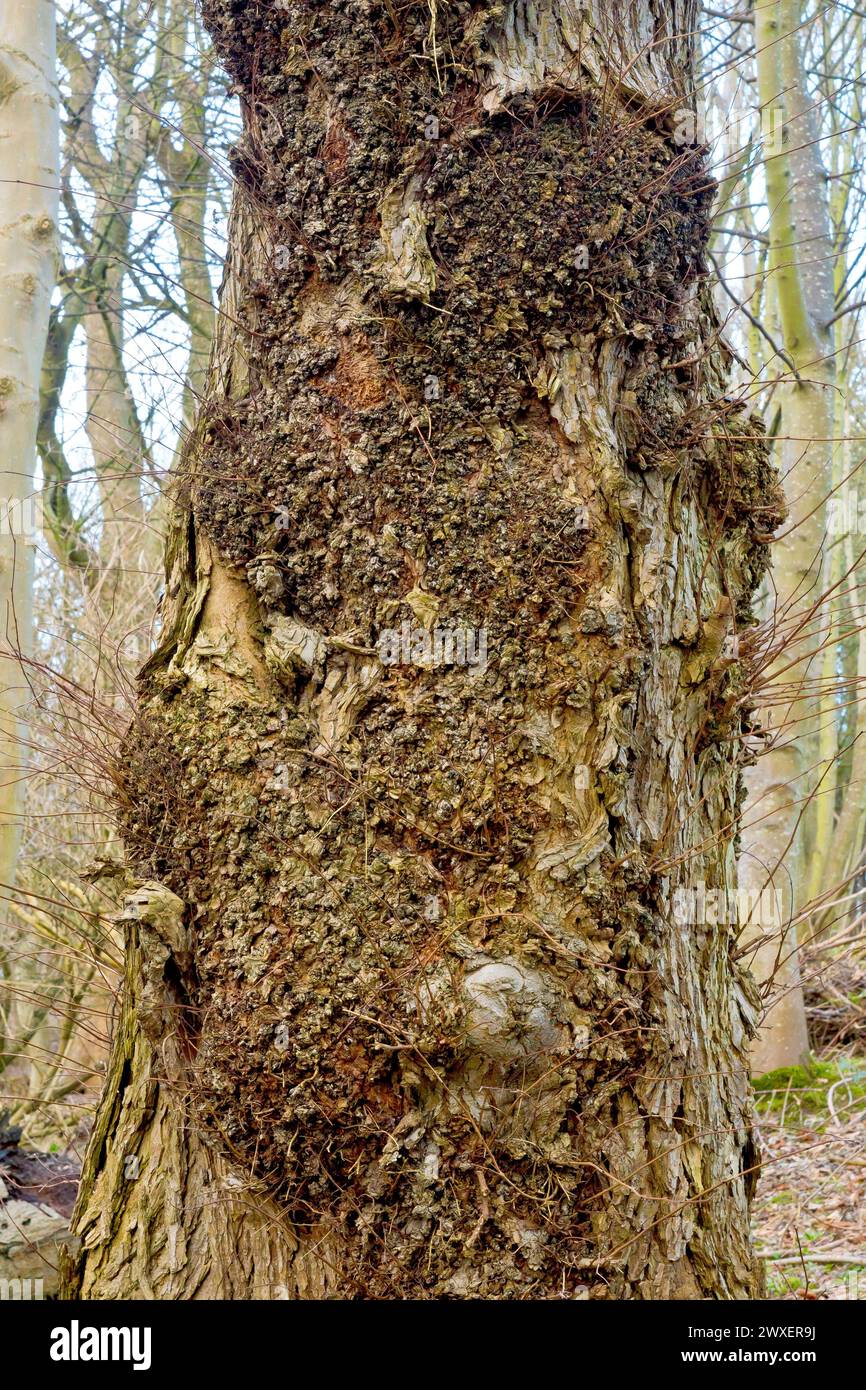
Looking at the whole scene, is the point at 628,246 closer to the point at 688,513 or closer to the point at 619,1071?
the point at 688,513

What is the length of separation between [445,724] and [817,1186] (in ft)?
14.7

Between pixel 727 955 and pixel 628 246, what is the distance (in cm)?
169

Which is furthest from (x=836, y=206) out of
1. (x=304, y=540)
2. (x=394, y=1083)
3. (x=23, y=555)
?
(x=394, y=1083)

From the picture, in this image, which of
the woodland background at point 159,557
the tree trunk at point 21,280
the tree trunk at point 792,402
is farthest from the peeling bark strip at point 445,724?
the tree trunk at point 792,402

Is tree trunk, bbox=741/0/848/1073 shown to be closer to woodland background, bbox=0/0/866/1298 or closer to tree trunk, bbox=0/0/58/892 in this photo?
woodland background, bbox=0/0/866/1298

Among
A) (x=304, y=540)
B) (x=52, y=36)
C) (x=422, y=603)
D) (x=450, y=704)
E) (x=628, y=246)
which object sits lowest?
(x=450, y=704)

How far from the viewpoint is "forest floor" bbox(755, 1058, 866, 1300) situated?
4.13m

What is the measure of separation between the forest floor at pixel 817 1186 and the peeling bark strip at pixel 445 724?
2.00 m

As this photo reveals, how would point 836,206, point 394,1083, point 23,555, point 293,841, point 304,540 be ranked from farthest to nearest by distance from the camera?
point 836,206
point 23,555
point 304,540
point 293,841
point 394,1083

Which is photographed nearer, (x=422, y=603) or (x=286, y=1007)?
(x=286, y=1007)

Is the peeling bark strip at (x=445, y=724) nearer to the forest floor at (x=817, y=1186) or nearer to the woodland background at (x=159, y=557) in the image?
the woodland background at (x=159, y=557)

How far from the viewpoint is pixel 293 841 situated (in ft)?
7.11

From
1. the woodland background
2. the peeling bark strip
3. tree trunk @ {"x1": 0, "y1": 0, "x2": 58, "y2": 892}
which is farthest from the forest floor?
tree trunk @ {"x1": 0, "y1": 0, "x2": 58, "y2": 892}

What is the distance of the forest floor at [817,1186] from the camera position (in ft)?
13.5
